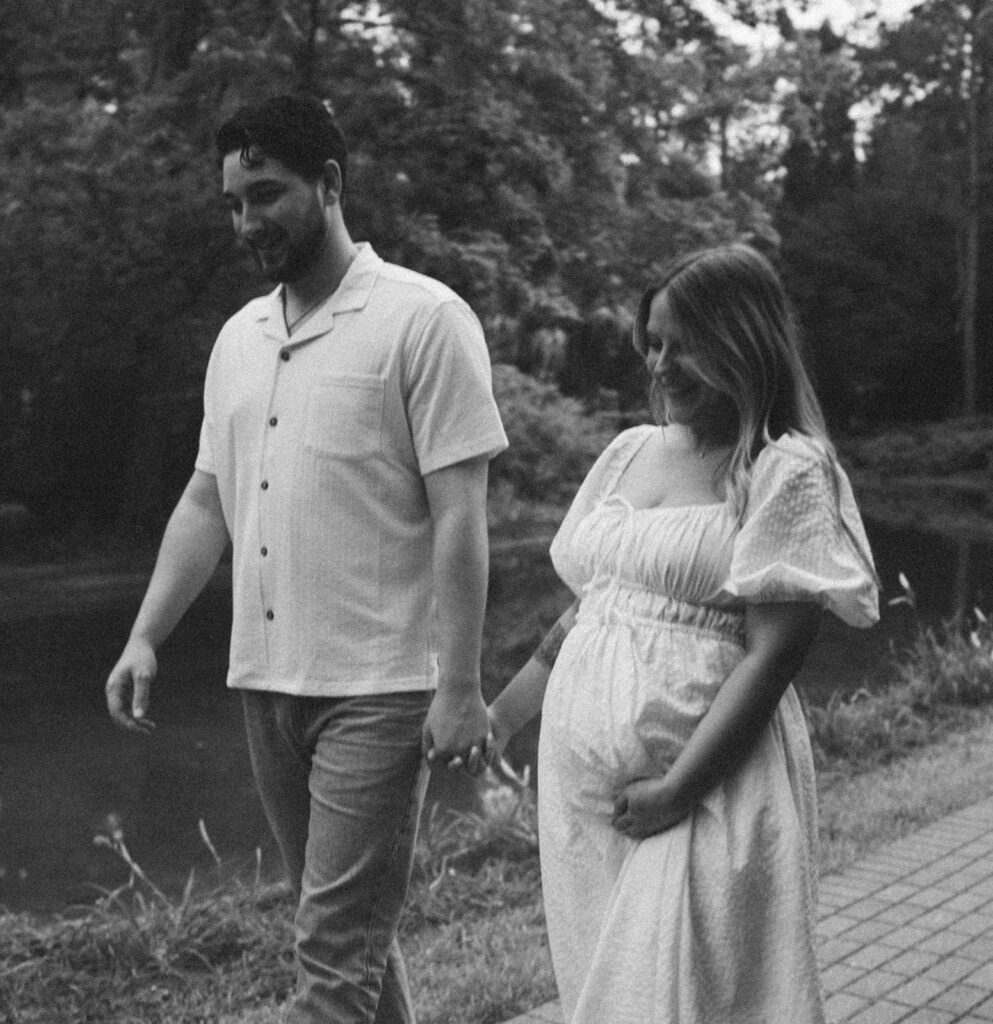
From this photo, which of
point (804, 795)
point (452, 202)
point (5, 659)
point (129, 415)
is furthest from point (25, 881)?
point (129, 415)

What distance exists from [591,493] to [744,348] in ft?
1.35

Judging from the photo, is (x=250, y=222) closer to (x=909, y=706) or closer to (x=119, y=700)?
(x=119, y=700)

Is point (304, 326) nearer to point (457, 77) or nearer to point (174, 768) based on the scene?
point (174, 768)

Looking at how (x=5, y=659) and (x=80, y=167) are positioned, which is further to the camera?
(x=80, y=167)

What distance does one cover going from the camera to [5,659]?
41.1 feet

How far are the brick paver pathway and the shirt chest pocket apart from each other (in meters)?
1.83

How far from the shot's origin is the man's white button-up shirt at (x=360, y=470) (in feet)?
9.07

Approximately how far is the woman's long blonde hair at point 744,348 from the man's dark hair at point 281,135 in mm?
775

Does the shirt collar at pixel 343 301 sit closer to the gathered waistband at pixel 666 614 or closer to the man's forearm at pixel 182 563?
the man's forearm at pixel 182 563

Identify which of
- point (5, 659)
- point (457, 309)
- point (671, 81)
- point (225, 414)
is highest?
point (671, 81)

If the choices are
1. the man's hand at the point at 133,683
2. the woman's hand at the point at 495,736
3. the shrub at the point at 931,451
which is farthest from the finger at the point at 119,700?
the shrub at the point at 931,451

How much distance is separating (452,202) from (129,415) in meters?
6.50

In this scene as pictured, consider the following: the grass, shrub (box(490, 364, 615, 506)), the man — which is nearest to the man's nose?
the man

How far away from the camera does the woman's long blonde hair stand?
2.37m
